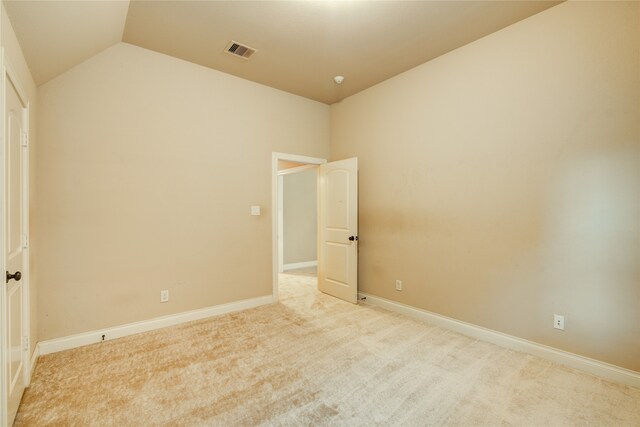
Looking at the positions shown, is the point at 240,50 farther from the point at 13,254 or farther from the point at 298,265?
the point at 298,265

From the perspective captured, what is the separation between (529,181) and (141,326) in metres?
4.01

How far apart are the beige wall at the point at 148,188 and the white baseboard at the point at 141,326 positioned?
0.19 feet

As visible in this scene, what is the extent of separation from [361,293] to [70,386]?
3.17 meters

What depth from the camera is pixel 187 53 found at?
10.3ft

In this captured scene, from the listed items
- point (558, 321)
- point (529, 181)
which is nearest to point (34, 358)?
point (558, 321)

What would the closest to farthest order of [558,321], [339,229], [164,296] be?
[558,321] < [164,296] < [339,229]

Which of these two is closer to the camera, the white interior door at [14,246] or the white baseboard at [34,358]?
the white interior door at [14,246]

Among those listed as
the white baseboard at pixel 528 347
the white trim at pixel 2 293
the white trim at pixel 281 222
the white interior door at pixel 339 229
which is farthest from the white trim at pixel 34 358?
the white trim at pixel 281 222

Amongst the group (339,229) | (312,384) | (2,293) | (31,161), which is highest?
(31,161)

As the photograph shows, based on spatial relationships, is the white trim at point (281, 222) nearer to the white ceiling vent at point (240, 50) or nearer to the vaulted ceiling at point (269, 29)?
the vaulted ceiling at point (269, 29)

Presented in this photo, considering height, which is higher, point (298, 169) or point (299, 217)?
point (298, 169)

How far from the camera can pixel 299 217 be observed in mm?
6570

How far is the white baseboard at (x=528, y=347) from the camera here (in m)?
2.16

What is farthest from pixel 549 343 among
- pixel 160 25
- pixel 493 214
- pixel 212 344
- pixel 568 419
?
pixel 160 25
